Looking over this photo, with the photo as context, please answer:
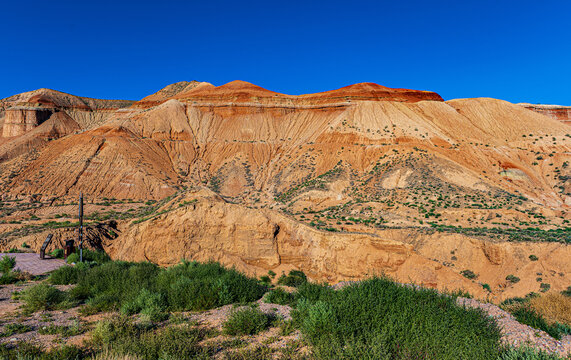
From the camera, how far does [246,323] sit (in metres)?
6.68

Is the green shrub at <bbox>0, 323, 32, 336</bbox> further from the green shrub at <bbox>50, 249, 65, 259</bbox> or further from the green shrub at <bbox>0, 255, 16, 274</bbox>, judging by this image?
the green shrub at <bbox>50, 249, 65, 259</bbox>

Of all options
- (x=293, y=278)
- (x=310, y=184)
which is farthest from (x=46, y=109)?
(x=293, y=278)

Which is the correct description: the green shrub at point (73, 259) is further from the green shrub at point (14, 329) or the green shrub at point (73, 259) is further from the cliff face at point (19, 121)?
the cliff face at point (19, 121)

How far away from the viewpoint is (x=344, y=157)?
158ft

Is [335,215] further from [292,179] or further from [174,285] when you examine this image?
[174,285]

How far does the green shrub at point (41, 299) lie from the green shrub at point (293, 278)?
10104mm

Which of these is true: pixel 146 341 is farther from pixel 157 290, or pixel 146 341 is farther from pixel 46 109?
pixel 46 109

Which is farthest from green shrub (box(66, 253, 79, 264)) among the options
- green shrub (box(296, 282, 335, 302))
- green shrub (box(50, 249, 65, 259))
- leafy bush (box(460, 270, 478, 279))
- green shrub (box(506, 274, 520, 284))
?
green shrub (box(506, 274, 520, 284))

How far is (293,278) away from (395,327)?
12003 mm

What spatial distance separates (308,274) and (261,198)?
88.0ft

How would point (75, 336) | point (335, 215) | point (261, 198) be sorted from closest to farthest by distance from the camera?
point (75, 336), point (335, 215), point (261, 198)

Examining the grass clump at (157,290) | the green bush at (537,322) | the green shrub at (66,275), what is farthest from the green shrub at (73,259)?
the green bush at (537,322)

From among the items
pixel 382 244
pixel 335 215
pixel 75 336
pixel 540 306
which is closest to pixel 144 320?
pixel 75 336

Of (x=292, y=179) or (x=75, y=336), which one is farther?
(x=292, y=179)
